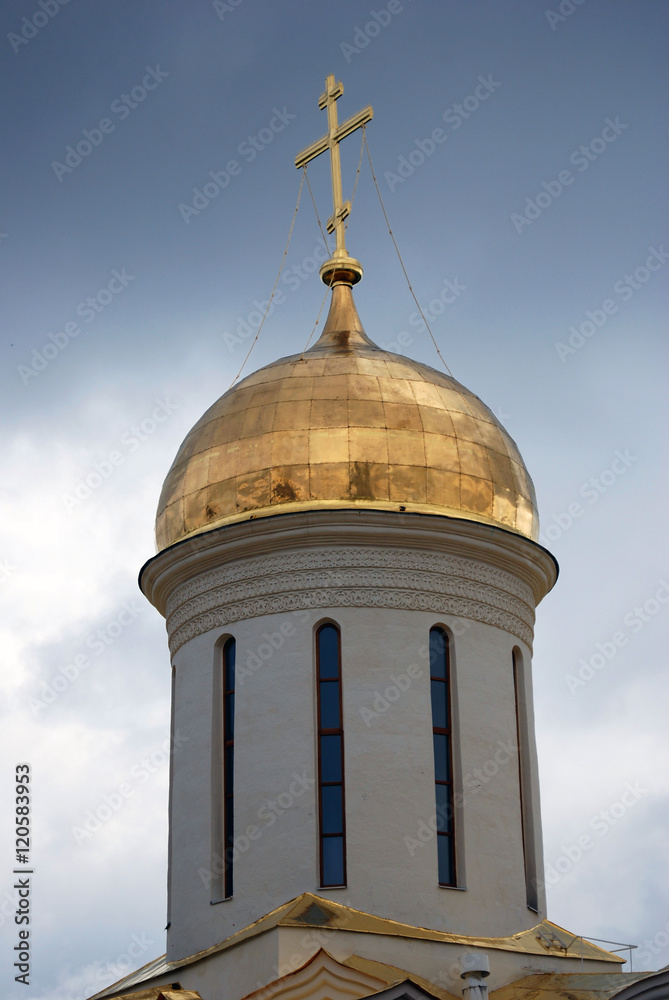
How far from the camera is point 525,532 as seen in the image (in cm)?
1658

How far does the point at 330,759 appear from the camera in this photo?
15.2 meters

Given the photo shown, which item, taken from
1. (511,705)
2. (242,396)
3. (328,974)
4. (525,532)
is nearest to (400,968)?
(328,974)

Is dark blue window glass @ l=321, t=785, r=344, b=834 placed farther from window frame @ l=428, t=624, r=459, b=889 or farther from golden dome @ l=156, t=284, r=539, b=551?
golden dome @ l=156, t=284, r=539, b=551

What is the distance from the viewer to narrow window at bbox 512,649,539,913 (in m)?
15.8

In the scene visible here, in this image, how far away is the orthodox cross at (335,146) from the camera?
61.1 feet

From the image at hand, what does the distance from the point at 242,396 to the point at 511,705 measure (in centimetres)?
409

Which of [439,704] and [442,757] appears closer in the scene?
[442,757]

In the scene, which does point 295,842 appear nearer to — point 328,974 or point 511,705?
point 328,974

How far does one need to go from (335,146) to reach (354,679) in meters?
6.70

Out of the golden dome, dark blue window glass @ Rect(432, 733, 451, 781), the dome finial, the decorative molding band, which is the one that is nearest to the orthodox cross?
the dome finial
